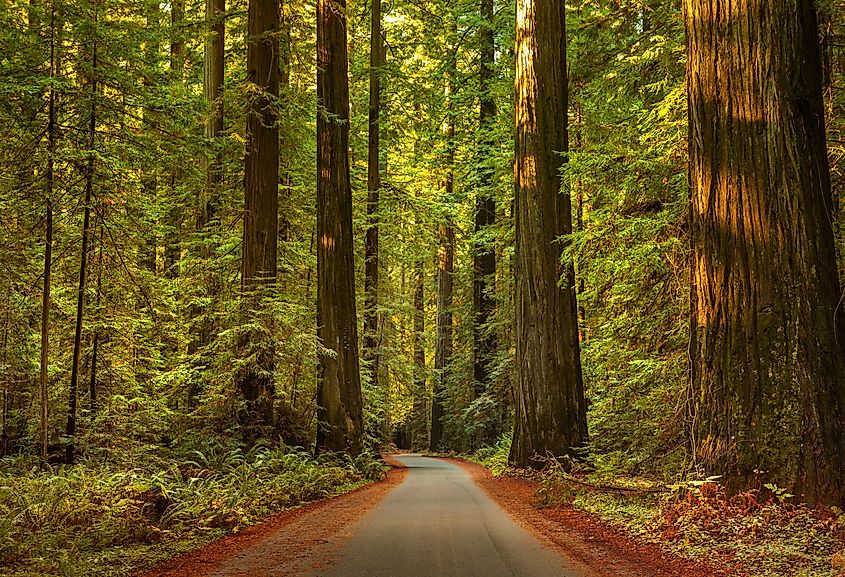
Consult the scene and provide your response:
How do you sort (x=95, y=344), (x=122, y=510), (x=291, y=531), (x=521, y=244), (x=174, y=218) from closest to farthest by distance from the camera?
(x=122, y=510) < (x=291, y=531) < (x=95, y=344) < (x=521, y=244) < (x=174, y=218)

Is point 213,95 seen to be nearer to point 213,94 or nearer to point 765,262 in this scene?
point 213,94

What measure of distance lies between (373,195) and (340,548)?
1654 centimetres

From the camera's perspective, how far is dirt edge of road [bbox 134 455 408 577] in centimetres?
504

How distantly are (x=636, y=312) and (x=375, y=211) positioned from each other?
13.5 m

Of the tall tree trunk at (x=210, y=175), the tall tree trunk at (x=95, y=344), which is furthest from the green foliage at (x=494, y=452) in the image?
the tall tree trunk at (x=95, y=344)

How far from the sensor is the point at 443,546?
562cm

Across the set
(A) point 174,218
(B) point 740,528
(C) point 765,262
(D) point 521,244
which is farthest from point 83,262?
(A) point 174,218

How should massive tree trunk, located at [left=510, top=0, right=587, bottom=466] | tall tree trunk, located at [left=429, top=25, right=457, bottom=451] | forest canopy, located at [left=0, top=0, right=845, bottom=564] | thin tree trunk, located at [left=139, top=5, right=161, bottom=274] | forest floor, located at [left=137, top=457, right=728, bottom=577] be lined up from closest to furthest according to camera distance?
forest floor, located at [left=137, top=457, right=728, bottom=577] < forest canopy, located at [left=0, top=0, right=845, bottom=564] < thin tree trunk, located at [left=139, top=5, right=161, bottom=274] < massive tree trunk, located at [left=510, top=0, right=587, bottom=466] < tall tree trunk, located at [left=429, top=25, right=457, bottom=451]

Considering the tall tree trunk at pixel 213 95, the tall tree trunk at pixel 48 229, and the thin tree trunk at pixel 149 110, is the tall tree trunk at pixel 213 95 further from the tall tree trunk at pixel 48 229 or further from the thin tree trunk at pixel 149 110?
the tall tree trunk at pixel 48 229

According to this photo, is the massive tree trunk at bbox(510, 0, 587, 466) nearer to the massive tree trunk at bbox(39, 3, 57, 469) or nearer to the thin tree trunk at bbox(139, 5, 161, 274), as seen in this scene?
the thin tree trunk at bbox(139, 5, 161, 274)

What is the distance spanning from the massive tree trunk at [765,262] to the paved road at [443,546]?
1.97 metres

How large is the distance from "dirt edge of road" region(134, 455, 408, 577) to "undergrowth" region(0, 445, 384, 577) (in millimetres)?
162

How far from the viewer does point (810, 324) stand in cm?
552

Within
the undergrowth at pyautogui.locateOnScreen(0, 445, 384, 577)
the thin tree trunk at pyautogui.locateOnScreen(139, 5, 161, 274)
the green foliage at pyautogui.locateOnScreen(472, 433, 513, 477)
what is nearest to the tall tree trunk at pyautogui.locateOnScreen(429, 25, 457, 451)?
the green foliage at pyautogui.locateOnScreen(472, 433, 513, 477)
